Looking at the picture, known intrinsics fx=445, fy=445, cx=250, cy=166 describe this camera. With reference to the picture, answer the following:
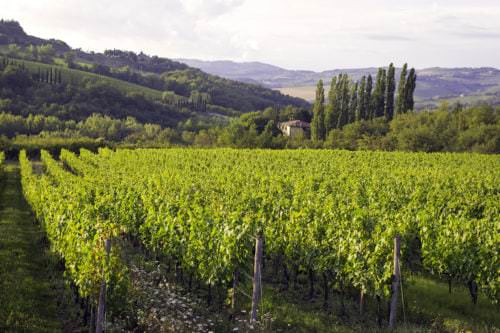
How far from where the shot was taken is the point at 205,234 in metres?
10.4

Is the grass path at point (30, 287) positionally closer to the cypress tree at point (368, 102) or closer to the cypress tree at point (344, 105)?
the cypress tree at point (344, 105)

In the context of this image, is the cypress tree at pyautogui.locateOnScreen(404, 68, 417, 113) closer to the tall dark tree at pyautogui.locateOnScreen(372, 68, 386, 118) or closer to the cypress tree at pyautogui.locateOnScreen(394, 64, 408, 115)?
the cypress tree at pyautogui.locateOnScreen(394, 64, 408, 115)

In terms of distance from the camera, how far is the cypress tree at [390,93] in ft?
234

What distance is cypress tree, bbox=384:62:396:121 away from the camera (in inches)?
2813

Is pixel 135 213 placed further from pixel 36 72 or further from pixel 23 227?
pixel 36 72

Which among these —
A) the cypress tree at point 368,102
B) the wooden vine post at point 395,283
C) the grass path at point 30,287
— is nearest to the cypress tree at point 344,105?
the cypress tree at point 368,102

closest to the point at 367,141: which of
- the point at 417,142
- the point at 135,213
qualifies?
the point at 417,142

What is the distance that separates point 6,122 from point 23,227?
68125 millimetres

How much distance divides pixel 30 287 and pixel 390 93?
227ft

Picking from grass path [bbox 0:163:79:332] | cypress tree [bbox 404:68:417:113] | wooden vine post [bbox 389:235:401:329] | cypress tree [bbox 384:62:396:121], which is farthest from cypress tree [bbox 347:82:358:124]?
wooden vine post [bbox 389:235:401:329]

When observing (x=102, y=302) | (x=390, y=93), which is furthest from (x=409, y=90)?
(x=102, y=302)

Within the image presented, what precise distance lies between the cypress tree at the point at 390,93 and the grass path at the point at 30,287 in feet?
208

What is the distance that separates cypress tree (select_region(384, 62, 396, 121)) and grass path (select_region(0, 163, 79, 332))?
2500 inches

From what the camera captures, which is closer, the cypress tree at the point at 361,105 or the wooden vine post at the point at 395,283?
the wooden vine post at the point at 395,283
